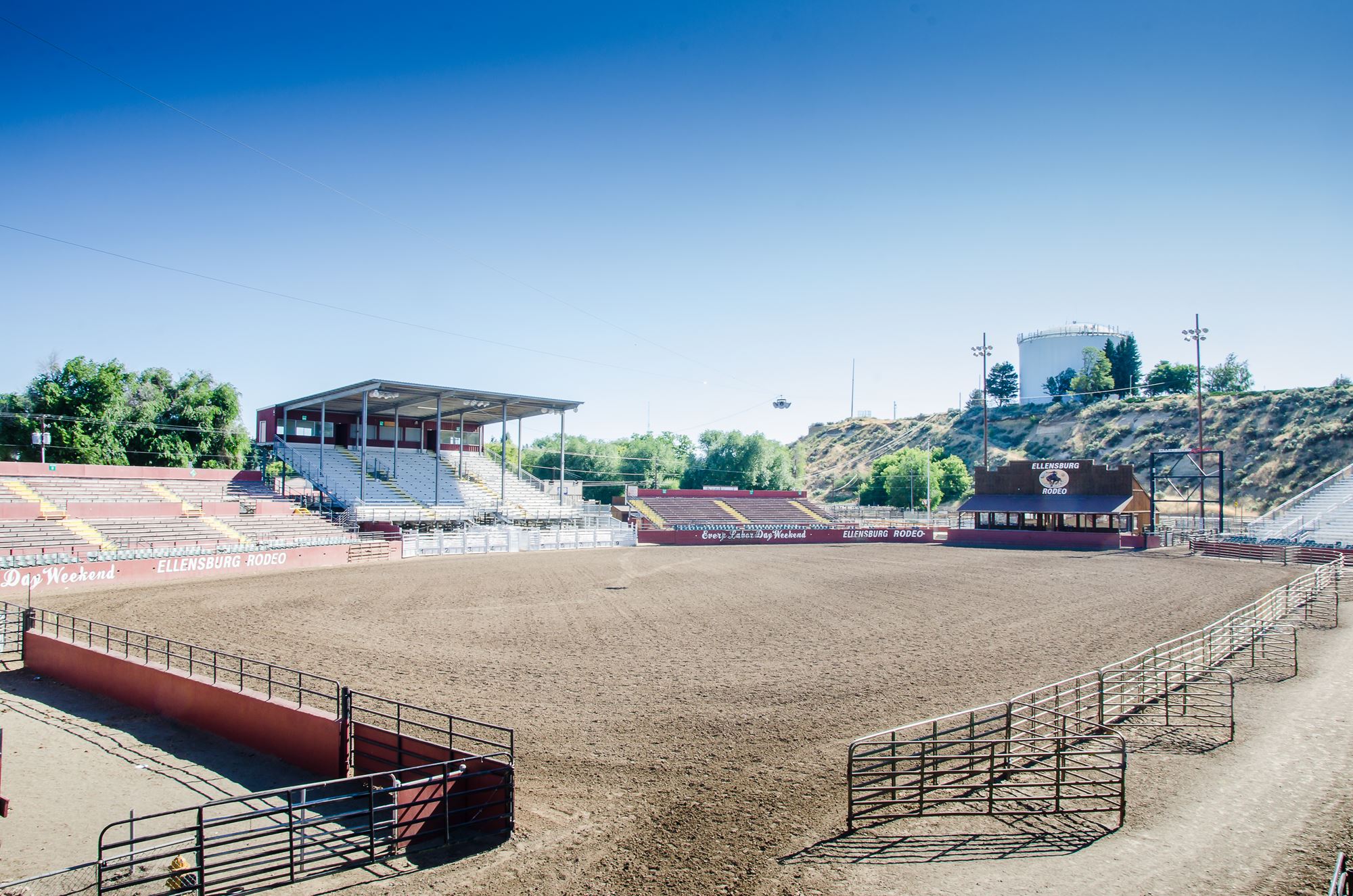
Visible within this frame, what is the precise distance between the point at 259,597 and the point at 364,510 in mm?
19850

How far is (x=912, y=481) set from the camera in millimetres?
82000

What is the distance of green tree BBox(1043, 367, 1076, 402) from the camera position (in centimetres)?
11188

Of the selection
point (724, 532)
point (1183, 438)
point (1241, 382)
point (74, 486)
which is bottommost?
point (724, 532)

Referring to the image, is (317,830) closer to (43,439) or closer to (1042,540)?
(43,439)

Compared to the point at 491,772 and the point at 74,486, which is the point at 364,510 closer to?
the point at 74,486

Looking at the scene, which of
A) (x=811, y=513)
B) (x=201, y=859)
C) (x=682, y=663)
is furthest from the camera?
(x=811, y=513)

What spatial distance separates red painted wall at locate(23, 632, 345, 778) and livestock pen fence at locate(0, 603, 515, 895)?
0.09ft

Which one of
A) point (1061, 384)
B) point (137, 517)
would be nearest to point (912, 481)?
point (1061, 384)

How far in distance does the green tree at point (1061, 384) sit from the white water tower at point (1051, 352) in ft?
4.78

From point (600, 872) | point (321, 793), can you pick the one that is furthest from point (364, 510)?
point (600, 872)

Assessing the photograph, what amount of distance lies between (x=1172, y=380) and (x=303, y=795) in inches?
4711

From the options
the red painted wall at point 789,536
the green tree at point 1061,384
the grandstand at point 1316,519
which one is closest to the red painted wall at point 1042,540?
the red painted wall at point 789,536

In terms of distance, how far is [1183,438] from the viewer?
3305 inches

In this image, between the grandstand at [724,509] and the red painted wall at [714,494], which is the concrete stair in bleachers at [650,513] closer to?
the grandstand at [724,509]
